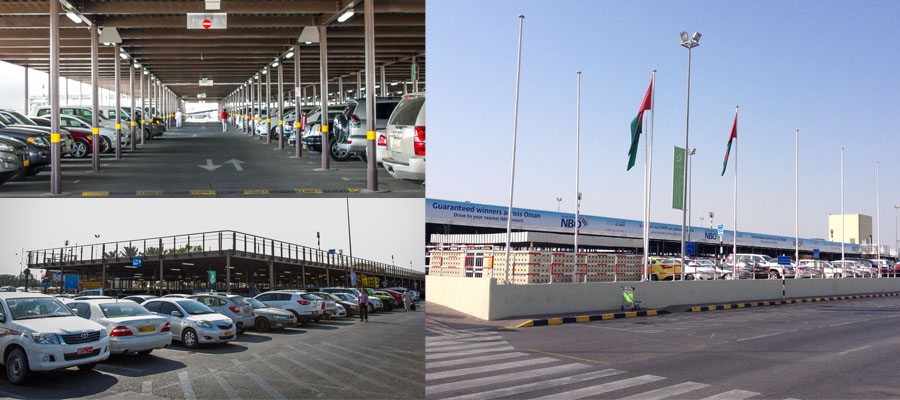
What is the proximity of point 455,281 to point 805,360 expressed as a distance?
10.0 meters

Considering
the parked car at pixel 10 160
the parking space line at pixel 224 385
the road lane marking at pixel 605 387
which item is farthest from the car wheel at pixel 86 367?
the road lane marking at pixel 605 387

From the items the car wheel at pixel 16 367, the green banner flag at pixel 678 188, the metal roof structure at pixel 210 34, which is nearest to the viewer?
the car wheel at pixel 16 367

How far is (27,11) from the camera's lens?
17.5 metres

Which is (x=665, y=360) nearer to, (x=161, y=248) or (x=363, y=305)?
(x=161, y=248)

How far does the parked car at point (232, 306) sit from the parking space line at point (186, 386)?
20.8 ft

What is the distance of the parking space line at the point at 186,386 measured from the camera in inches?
337

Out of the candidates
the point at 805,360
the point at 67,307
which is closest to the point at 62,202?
the point at 67,307

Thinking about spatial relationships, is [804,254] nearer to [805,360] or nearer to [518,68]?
[518,68]

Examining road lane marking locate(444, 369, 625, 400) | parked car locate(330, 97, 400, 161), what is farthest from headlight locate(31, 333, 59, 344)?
parked car locate(330, 97, 400, 161)

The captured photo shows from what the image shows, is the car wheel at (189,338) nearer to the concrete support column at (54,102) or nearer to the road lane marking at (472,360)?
the concrete support column at (54,102)

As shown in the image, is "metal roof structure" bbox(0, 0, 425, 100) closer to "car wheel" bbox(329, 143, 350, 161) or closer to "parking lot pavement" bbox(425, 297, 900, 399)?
"car wheel" bbox(329, 143, 350, 161)

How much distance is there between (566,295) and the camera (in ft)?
65.9

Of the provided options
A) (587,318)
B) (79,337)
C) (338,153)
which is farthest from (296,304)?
(79,337)

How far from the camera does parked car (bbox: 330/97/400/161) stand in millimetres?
18406
